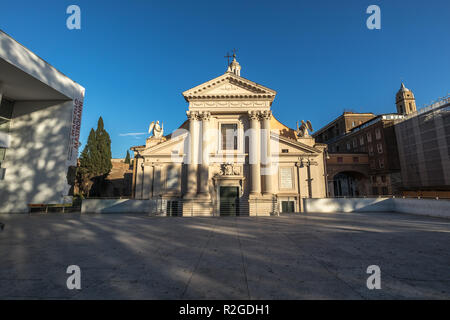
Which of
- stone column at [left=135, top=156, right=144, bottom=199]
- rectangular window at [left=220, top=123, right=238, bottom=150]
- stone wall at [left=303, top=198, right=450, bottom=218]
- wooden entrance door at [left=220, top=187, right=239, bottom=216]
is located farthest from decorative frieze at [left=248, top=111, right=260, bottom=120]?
stone column at [left=135, top=156, right=144, bottom=199]

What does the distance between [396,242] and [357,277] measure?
15.7 feet

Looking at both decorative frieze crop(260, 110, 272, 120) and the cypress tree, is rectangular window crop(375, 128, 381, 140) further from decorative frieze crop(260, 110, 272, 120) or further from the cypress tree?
the cypress tree

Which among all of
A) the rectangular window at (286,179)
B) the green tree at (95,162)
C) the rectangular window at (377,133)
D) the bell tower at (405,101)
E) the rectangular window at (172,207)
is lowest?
the rectangular window at (172,207)

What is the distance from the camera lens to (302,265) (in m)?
5.27

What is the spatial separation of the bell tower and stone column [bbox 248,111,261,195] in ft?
172

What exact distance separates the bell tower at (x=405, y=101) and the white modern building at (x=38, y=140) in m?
70.4

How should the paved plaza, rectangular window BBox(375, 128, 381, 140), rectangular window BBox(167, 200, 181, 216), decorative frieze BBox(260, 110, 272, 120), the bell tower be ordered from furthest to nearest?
the bell tower → rectangular window BBox(375, 128, 381, 140) → decorative frieze BBox(260, 110, 272, 120) → rectangular window BBox(167, 200, 181, 216) → the paved plaza

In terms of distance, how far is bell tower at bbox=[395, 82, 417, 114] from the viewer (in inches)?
2036

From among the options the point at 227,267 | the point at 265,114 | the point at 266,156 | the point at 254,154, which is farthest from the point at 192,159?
the point at 227,267

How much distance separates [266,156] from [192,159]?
799 centimetres

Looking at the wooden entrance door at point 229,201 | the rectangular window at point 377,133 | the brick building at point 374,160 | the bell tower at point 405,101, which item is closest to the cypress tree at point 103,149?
the wooden entrance door at point 229,201

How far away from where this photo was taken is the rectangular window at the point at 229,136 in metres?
23.0

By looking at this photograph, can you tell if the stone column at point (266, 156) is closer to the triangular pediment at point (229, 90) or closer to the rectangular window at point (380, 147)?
the triangular pediment at point (229, 90)
